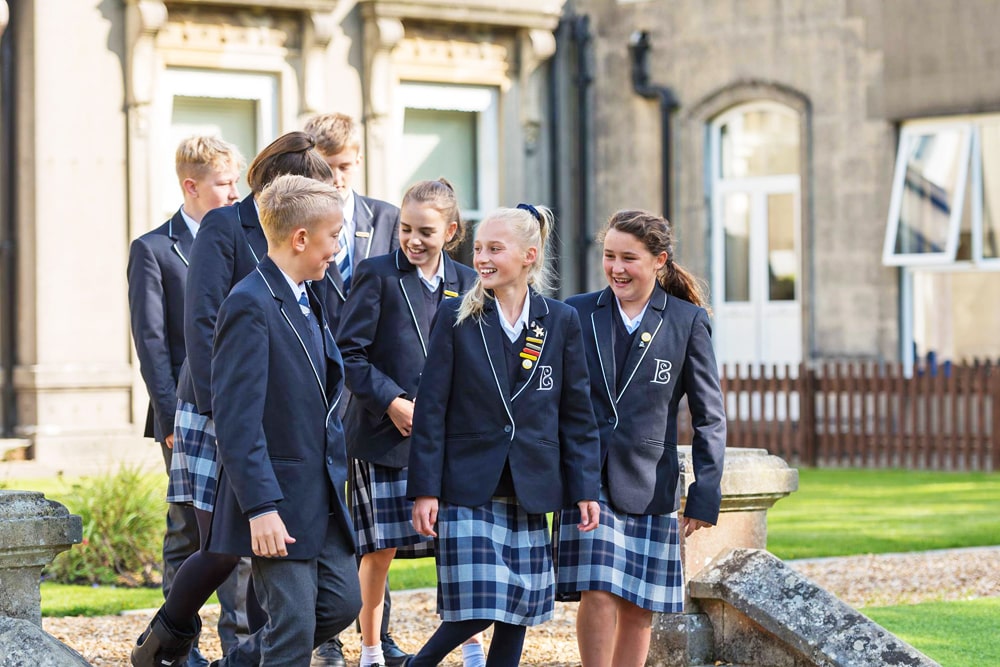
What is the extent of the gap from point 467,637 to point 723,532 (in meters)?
1.60

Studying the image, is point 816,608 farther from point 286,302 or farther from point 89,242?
point 89,242

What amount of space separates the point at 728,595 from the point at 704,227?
12.7 m

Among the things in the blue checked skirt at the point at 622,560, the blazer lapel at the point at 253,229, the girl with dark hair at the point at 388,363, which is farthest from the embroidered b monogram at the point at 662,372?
the blazer lapel at the point at 253,229

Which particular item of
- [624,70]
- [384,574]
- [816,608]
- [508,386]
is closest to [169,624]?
[384,574]

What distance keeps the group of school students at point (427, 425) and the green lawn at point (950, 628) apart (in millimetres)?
1387

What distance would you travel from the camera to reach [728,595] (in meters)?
5.94

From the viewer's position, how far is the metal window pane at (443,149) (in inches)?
702

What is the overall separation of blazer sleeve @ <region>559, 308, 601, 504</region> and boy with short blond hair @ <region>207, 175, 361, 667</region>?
2.49 ft

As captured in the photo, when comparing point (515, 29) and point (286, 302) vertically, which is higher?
point (515, 29)

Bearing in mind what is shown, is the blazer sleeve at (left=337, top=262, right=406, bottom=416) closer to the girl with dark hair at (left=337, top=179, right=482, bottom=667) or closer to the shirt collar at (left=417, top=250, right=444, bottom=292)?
the girl with dark hair at (left=337, top=179, right=482, bottom=667)

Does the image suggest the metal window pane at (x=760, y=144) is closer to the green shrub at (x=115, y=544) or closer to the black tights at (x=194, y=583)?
the green shrub at (x=115, y=544)

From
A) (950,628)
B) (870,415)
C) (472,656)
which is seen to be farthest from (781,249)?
(472,656)

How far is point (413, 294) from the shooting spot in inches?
230

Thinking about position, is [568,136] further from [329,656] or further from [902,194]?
[329,656]
